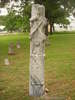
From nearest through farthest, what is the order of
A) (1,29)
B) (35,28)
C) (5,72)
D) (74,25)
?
(35,28)
(5,72)
(1,29)
(74,25)

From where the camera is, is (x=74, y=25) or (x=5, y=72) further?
(x=74, y=25)

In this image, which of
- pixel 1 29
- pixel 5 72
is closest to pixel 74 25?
pixel 1 29

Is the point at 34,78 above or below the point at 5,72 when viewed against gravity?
above

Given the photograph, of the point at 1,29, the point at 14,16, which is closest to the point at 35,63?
the point at 14,16

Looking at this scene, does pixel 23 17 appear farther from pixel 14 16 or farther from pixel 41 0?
pixel 41 0

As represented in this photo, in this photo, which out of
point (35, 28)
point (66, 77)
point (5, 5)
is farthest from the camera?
point (5, 5)

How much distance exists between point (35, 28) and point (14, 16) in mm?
26621

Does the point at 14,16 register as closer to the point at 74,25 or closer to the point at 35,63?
the point at 35,63

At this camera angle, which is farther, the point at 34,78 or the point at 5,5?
the point at 5,5

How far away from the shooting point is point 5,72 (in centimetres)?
1304

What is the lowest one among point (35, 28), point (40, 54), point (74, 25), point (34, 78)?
point (74, 25)

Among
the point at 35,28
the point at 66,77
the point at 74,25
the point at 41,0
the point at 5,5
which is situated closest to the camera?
the point at 35,28

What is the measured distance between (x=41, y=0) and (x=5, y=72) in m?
16.9

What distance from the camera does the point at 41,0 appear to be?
1144 inches
